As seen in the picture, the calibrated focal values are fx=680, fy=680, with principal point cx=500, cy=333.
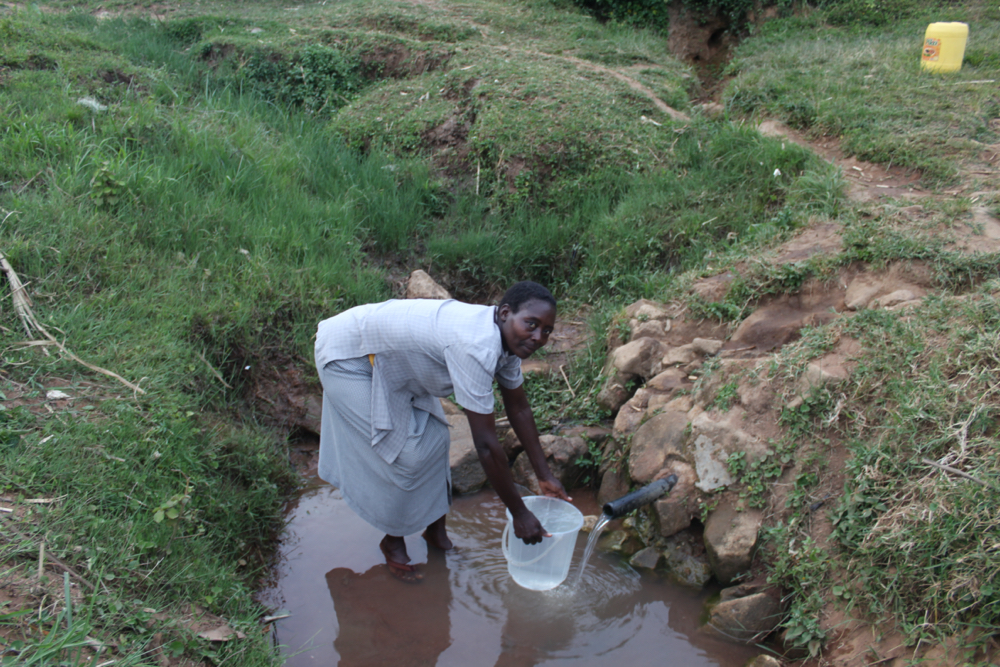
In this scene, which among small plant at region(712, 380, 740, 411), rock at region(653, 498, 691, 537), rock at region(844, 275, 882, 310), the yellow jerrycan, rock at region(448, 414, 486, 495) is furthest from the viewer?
the yellow jerrycan

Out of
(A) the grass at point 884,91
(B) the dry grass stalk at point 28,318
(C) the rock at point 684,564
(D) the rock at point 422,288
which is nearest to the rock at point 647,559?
(C) the rock at point 684,564

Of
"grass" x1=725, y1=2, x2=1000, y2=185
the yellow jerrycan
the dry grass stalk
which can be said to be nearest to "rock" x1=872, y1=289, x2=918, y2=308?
"grass" x1=725, y1=2, x2=1000, y2=185

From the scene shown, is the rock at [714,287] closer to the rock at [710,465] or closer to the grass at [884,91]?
the rock at [710,465]

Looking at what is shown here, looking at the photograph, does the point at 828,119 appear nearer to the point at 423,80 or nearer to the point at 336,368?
the point at 423,80

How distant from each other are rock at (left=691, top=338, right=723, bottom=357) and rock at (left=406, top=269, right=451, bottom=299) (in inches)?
67.8

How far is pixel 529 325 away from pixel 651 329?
65.5 inches

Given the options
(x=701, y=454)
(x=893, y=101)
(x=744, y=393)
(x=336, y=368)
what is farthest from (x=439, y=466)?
(x=893, y=101)

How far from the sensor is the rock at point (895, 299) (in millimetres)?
3237

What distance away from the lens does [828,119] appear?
5066 millimetres

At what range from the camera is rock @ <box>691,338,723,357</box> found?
3613 millimetres

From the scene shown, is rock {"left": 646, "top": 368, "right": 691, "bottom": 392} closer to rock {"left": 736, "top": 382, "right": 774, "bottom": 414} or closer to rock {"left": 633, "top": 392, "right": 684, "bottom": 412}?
rock {"left": 633, "top": 392, "right": 684, "bottom": 412}

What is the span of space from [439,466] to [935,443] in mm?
1965

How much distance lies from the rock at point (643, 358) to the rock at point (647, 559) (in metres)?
1.01

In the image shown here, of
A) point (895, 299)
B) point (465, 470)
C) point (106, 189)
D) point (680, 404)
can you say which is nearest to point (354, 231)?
point (106, 189)
